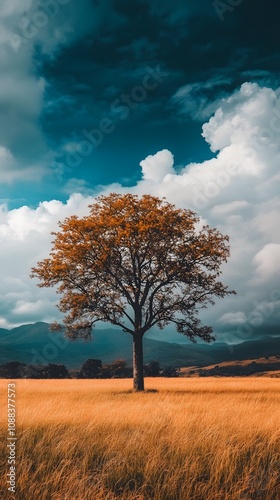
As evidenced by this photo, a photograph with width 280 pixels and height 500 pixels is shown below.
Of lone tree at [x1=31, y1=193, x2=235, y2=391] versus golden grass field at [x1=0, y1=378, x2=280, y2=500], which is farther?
lone tree at [x1=31, y1=193, x2=235, y2=391]

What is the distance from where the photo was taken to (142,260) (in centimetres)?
3095

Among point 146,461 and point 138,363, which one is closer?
point 146,461

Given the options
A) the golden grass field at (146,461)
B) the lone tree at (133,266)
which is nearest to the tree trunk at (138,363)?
the lone tree at (133,266)

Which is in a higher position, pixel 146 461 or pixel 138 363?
pixel 138 363

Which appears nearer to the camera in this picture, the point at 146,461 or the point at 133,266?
the point at 146,461

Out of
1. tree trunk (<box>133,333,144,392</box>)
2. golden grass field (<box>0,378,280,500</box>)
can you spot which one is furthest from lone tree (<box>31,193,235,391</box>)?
golden grass field (<box>0,378,280,500</box>)

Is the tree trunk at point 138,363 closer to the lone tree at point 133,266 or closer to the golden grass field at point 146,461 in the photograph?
the lone tree at point 133,266

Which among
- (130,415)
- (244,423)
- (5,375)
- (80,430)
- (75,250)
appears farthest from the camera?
(5,375)

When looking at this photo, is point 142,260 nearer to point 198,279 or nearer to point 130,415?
point 198,279

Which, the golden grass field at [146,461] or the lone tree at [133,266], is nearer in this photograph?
the golden grass field at [146,461]

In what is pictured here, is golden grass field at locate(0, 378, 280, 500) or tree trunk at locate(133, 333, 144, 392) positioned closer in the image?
golden grass field at locate(0, 378, 280, 500)

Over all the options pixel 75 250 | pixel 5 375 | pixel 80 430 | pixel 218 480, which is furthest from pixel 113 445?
pixel 5 375

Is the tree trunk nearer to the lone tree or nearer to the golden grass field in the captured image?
the lone tree

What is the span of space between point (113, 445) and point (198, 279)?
73.8ft
